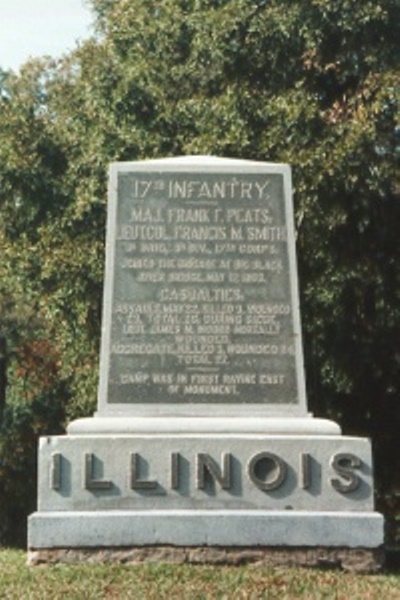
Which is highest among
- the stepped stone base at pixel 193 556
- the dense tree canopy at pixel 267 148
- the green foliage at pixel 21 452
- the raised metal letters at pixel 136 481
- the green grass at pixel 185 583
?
the dense tree canopy at pixel 267 148

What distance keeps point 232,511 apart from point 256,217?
9.02 feet

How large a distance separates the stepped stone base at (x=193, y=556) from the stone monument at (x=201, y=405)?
0.02 meters

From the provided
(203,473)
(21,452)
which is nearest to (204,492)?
(203,473)

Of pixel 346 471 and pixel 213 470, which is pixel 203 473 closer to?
pixel 213 470

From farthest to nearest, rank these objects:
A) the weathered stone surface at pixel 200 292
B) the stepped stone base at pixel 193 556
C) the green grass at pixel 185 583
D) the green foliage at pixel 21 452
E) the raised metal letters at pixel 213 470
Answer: the green foliage at pixel 21 452 → the weathered stone surface at pixel 200 292 → the raised metal letters at pixel 213 470 → the stepped stone base at pixel 193 556 → the green grass at pixel 185 583

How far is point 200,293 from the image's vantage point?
1121 centimetres

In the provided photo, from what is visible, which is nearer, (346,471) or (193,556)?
(193,556)

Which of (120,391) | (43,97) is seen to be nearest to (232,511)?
(120,391)

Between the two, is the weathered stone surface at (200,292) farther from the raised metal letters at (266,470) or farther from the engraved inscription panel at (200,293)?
the raised metal letters at (266,470)

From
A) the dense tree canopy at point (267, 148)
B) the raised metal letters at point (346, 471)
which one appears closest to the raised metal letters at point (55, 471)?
the raised metal letters at point (346, 471)

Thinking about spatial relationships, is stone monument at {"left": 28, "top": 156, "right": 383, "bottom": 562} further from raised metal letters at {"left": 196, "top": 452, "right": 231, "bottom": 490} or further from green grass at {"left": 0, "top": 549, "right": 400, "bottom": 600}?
green grass at {"left": 0, "top": 549, "right": 400, "bottom": 600}

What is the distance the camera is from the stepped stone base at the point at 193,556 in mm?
10133

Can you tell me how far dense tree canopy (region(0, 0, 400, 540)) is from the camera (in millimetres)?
18656

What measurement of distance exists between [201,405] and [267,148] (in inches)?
324
